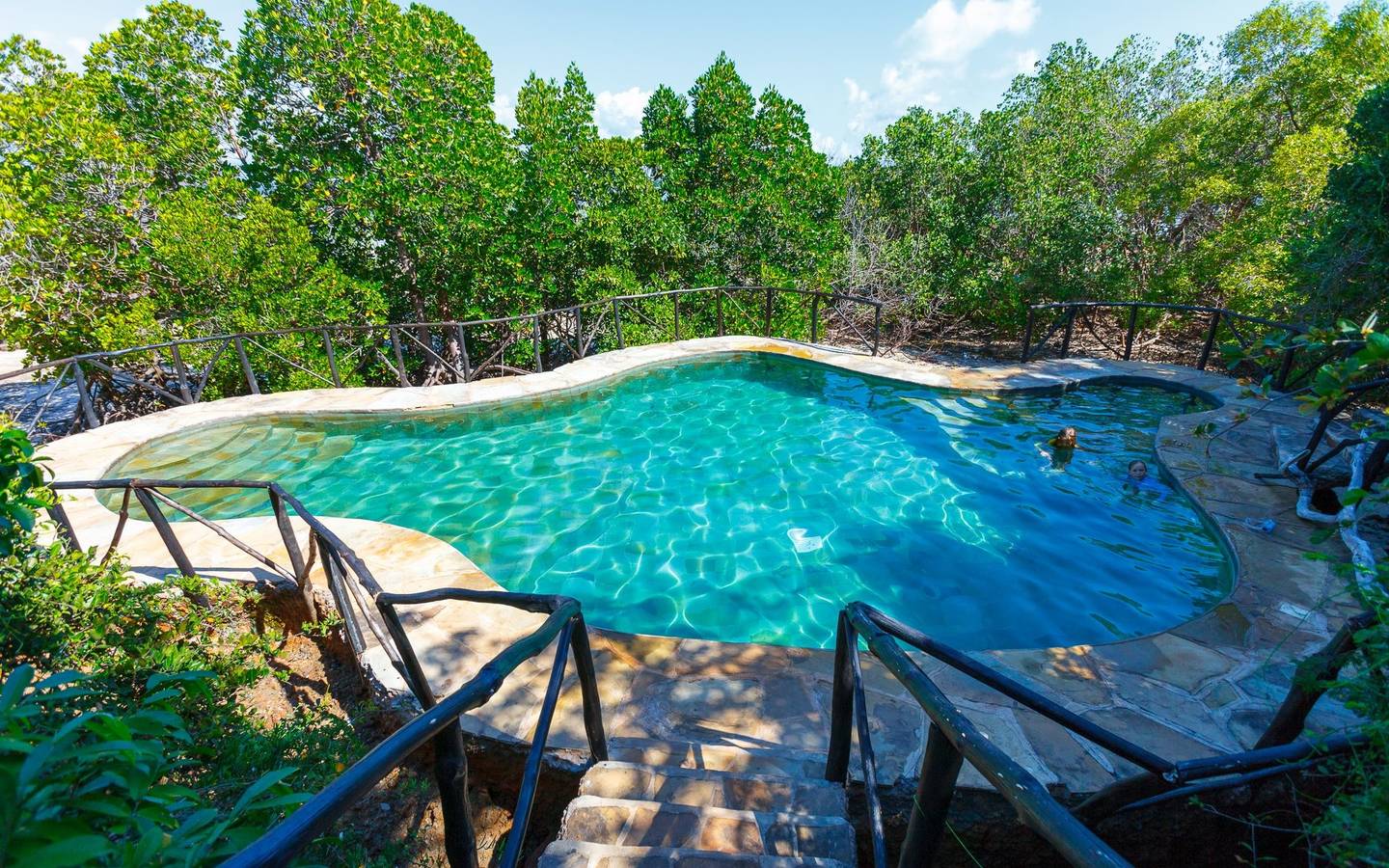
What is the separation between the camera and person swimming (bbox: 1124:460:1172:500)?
248 inches

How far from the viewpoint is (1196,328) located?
1362 centimetres

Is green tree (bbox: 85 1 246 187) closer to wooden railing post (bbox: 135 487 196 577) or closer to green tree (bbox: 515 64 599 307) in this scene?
green tree (bbox: 515 64 599 307)

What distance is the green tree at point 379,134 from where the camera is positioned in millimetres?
11211

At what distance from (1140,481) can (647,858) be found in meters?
6.88

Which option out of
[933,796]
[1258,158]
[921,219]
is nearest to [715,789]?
[933,796]

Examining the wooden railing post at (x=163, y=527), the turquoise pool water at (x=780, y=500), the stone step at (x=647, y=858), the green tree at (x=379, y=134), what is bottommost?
the turquoise pool water at (x=780, y=500)

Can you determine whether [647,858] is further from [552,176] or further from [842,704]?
[552,176]

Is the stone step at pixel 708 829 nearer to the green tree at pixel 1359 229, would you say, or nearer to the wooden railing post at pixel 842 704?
the wooden railing post at pixel 842 704

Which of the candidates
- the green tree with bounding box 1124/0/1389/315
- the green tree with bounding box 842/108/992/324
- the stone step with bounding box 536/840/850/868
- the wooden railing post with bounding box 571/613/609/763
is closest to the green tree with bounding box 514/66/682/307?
the green tree with bounding box 842/108/992/324

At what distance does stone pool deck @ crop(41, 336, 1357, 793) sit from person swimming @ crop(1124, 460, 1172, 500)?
0.57 m

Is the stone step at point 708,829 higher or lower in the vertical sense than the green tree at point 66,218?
lower

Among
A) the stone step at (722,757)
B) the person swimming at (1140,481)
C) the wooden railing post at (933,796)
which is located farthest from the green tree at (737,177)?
the wooden railing post at (933,796)

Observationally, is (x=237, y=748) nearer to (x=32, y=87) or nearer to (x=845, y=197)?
(x=32, y=87)

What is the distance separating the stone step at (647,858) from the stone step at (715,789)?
0.39 m
